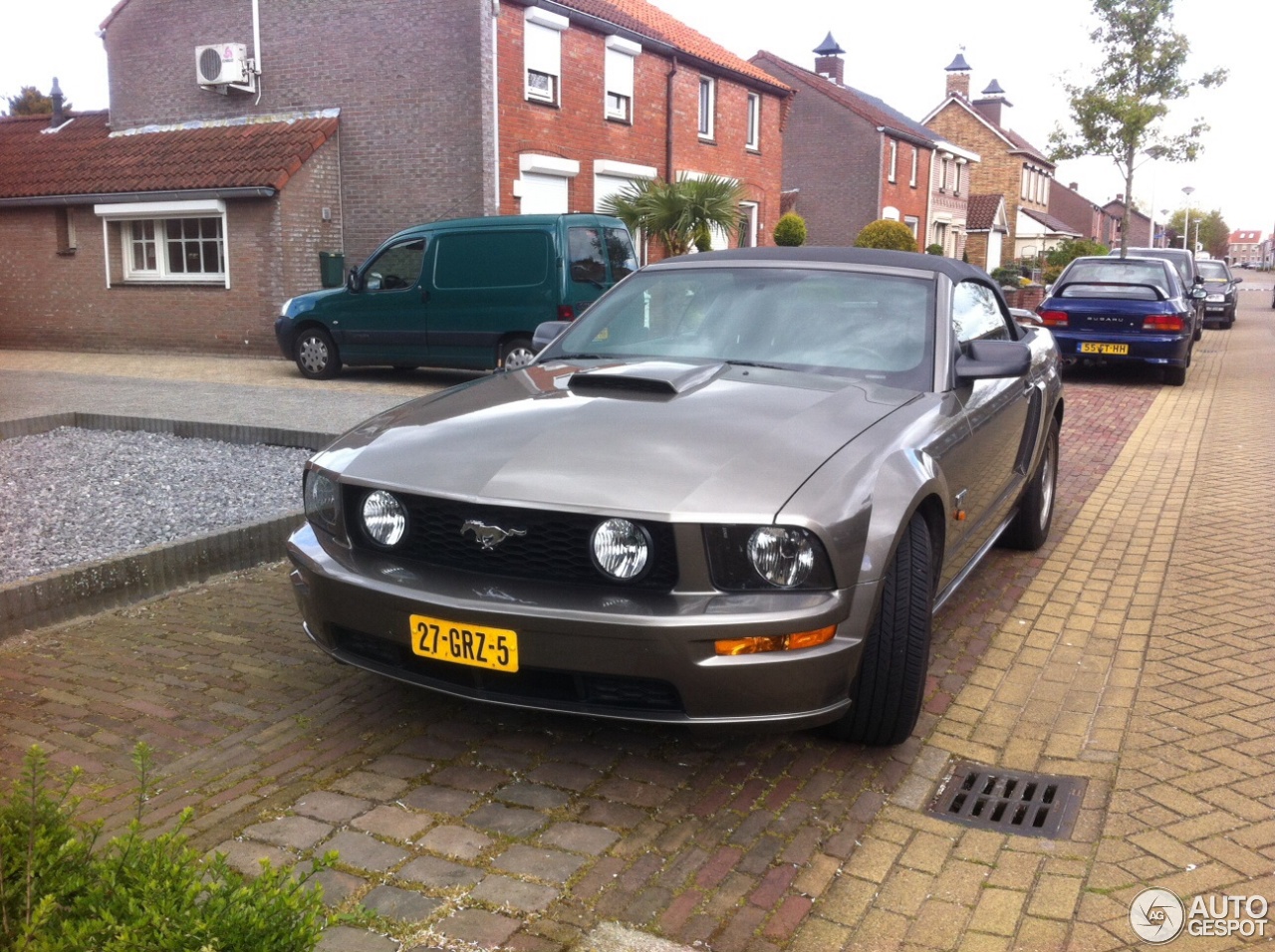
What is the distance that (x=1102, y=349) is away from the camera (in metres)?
14.9

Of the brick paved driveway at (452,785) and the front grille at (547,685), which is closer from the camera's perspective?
the brick paved driveway at (452,785)

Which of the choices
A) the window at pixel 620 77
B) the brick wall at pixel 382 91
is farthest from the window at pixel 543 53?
the window at pixel 620 77

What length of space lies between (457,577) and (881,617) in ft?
4.12

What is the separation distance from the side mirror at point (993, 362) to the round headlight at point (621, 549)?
182cm

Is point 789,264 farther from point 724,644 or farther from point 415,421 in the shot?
point 724,644

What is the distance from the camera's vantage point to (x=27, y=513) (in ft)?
21.1

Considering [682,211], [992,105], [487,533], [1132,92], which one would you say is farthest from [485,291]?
[992,105]

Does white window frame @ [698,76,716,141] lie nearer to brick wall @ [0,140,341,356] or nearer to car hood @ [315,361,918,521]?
brick wall @ [0,140,341,356]

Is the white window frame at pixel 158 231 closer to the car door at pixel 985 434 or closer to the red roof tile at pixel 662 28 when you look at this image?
the red roof tile at pixel 662 28

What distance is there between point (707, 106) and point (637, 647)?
965 inches

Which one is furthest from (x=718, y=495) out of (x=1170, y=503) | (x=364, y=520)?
(x=1170, y=503)

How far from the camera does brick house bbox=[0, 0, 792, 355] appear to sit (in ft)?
59.7

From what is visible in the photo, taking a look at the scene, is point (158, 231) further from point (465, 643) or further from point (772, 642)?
point (772, 642)

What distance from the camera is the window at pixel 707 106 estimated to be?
2580 cm
